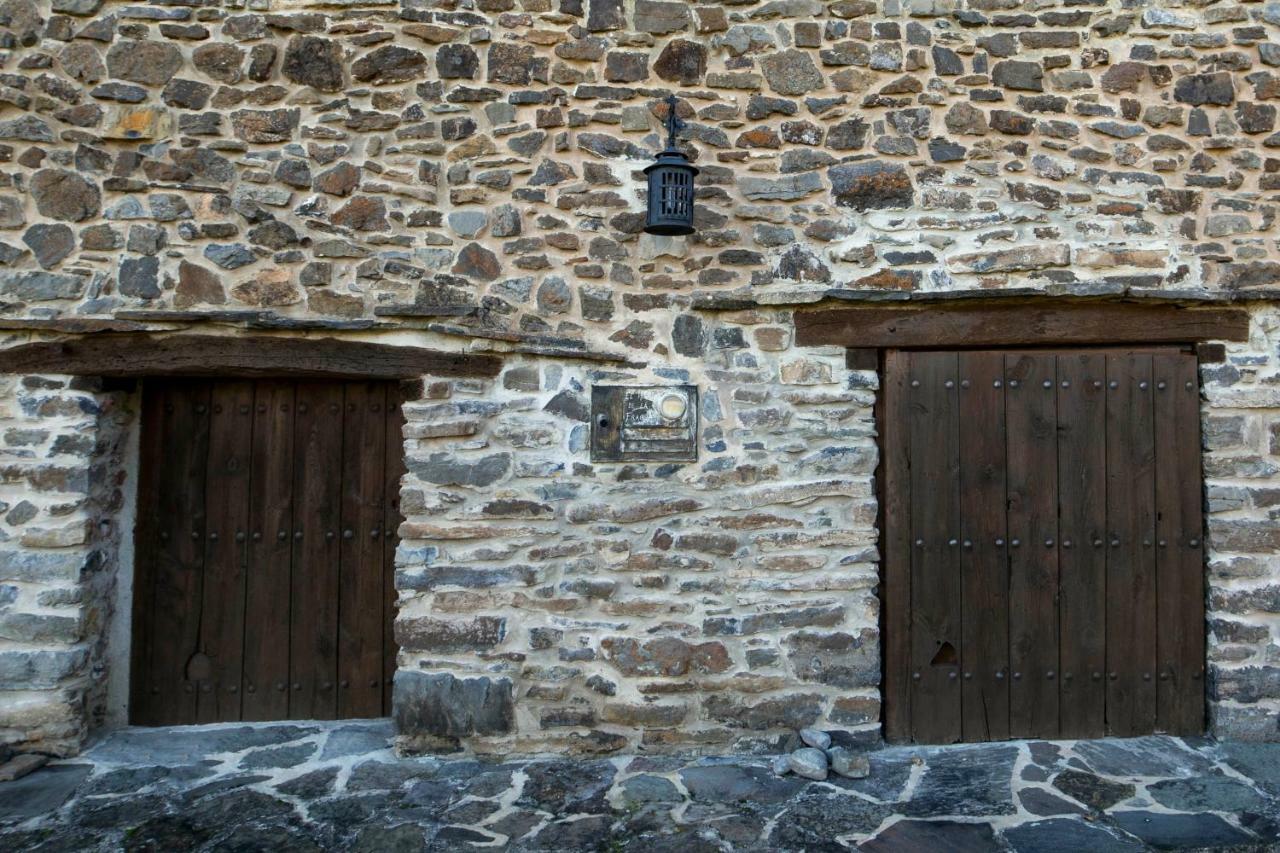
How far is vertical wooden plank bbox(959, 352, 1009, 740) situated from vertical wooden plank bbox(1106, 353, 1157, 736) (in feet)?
1.52

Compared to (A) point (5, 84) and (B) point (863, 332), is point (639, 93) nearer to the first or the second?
(B) point (863, 332)

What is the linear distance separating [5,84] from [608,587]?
3.30 m

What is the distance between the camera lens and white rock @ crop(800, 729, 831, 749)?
12.3 ft

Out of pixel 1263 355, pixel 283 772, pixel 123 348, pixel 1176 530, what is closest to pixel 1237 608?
pixel 1176 530

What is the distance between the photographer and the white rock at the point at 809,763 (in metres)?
3.58

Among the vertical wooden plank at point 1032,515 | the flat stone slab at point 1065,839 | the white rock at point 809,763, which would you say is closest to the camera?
the flat stone slab at point 1065,839

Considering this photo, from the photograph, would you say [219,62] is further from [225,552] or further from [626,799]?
[626,799]

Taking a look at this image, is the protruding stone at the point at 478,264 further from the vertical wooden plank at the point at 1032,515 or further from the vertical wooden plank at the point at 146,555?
the vertical wooden plank at the point at 1032,515

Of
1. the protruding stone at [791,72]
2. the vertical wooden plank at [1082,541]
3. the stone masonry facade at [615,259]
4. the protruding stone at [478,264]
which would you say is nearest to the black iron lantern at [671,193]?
the stone masonry facade at [615,259]

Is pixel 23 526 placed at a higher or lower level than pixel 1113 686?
higher

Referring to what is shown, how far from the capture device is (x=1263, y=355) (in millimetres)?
3904

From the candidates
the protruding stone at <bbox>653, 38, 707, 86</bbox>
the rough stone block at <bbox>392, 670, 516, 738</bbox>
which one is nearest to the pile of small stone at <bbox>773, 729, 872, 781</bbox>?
the rough stone block at <bbox>392, 670, 516, 738</bbox>

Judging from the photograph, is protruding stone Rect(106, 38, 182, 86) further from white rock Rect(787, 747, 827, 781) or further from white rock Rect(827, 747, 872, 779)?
white rock Rect(827, 747, 872, 779)

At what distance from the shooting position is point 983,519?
3.98m
